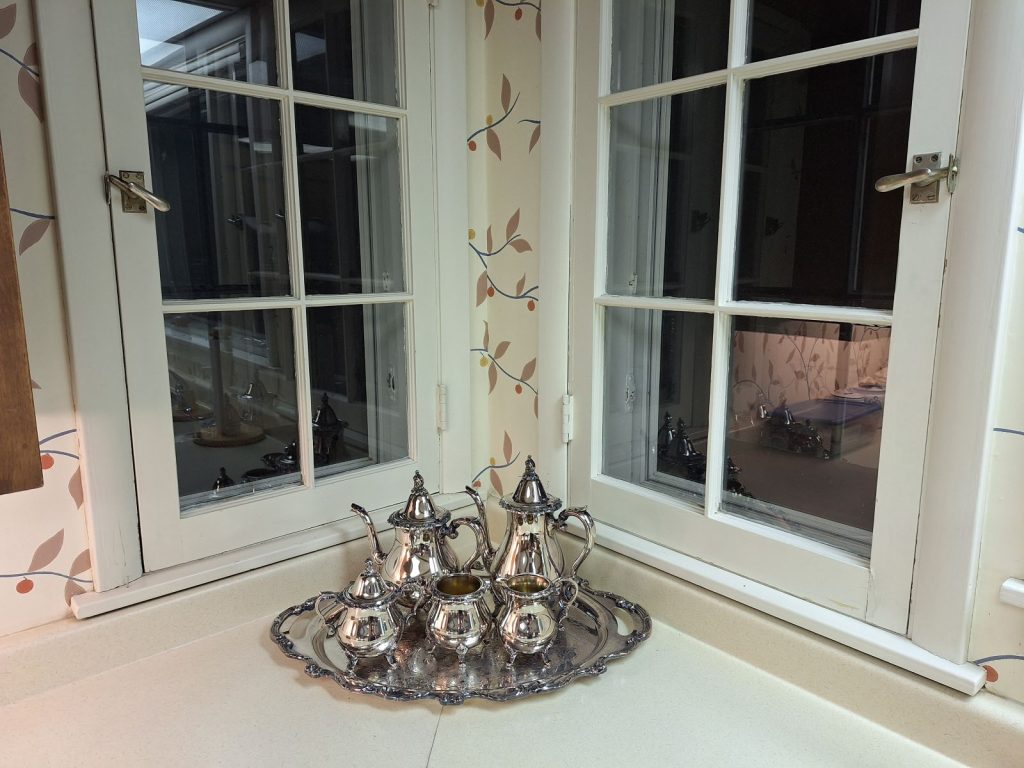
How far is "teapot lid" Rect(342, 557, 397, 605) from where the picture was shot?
104cm

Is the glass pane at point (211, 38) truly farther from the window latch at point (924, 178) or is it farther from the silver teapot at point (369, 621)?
the window latch at point (924, 178)

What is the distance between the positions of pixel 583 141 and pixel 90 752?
45.4 inches

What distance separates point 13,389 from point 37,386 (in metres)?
0.39

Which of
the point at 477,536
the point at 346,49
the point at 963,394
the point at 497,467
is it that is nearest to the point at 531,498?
the point at 477,536

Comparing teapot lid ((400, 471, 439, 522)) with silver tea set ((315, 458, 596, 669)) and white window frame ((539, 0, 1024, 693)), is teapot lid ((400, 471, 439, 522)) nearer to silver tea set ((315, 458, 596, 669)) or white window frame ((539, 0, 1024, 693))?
silver tea set ((315, 458, 596, 669))

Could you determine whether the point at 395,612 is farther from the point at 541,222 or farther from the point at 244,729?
the point at 541,222

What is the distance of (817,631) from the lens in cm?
98

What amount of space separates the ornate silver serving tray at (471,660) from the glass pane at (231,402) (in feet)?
0.82

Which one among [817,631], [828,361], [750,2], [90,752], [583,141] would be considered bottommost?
[90,752]

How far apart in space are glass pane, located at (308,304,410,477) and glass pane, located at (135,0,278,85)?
41cm

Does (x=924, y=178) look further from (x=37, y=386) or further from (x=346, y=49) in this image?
(x=37, y=386)

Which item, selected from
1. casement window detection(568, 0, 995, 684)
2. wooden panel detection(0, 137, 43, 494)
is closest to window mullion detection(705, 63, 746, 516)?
casement window detection(568, 0, 995, 684)

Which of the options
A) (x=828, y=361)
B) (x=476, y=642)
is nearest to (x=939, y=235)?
(x=828, y=361)

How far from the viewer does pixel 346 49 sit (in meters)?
1.28
